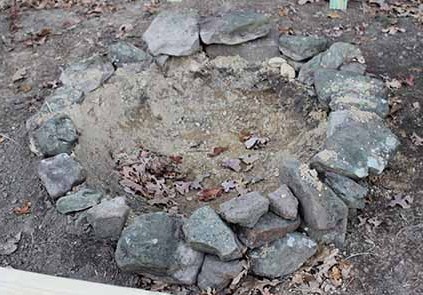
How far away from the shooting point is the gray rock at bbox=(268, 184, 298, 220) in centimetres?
354

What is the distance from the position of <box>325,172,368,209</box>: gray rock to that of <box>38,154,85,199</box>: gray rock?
1485 millimetres

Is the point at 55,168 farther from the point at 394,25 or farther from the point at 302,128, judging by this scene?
the point at 394,25

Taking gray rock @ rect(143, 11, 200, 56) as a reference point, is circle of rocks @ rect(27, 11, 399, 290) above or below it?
below

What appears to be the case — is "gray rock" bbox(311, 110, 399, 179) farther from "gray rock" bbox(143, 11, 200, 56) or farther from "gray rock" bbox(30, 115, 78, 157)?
"gray rock" bbox(30, 115, 78, 157)

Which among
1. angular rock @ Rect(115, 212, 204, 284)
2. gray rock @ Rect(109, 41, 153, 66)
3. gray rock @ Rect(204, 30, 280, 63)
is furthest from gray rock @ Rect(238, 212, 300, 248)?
gray rock @ Rect(109, 41, 153, 66)

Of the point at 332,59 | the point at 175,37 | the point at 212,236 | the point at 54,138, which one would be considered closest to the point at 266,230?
the point at 212,236

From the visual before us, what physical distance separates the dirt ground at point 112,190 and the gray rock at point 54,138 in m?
0.11

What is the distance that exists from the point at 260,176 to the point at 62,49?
2175mm

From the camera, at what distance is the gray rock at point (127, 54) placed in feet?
16.4

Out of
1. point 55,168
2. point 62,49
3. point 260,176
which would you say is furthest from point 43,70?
point 260,176

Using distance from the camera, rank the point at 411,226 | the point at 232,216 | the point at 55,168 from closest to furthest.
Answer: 1. the point at 232,216
2. the point at 411,226
3. the point at 55,168

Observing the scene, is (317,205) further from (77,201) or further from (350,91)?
(77,201)

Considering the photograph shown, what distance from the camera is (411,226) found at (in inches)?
148

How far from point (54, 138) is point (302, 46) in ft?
6.35
